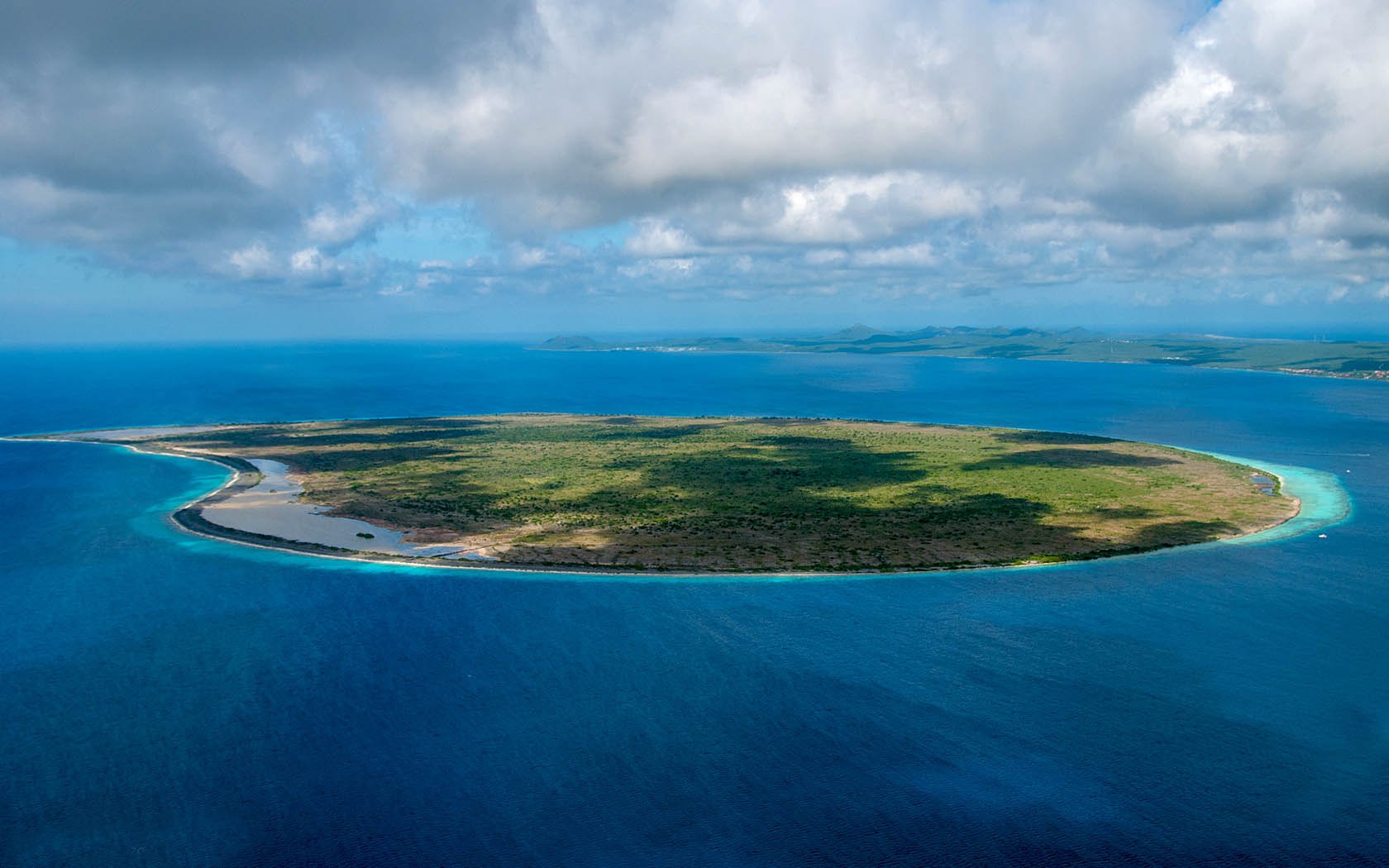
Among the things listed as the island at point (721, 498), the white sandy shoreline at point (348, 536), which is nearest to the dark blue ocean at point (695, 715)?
the white sandy shoreline at point (348, 536)

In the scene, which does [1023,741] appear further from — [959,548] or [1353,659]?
[959,548]

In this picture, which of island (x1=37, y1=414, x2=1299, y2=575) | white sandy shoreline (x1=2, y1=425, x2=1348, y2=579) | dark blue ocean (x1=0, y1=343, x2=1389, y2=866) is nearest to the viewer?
dark blue ocean (x1=0, y1=343, x2=1389, y2=866)

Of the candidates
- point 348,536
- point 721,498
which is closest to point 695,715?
point 348,536

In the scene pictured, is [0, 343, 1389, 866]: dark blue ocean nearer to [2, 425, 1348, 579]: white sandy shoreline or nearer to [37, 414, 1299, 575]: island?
[2, 425, 1348, 579]: white sandy shoreline

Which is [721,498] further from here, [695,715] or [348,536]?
[695,715]

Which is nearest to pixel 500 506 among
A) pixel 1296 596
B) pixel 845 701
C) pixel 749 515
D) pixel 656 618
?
pixel 749 515

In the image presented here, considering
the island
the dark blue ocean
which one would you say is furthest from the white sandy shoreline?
the dark blue ocean
